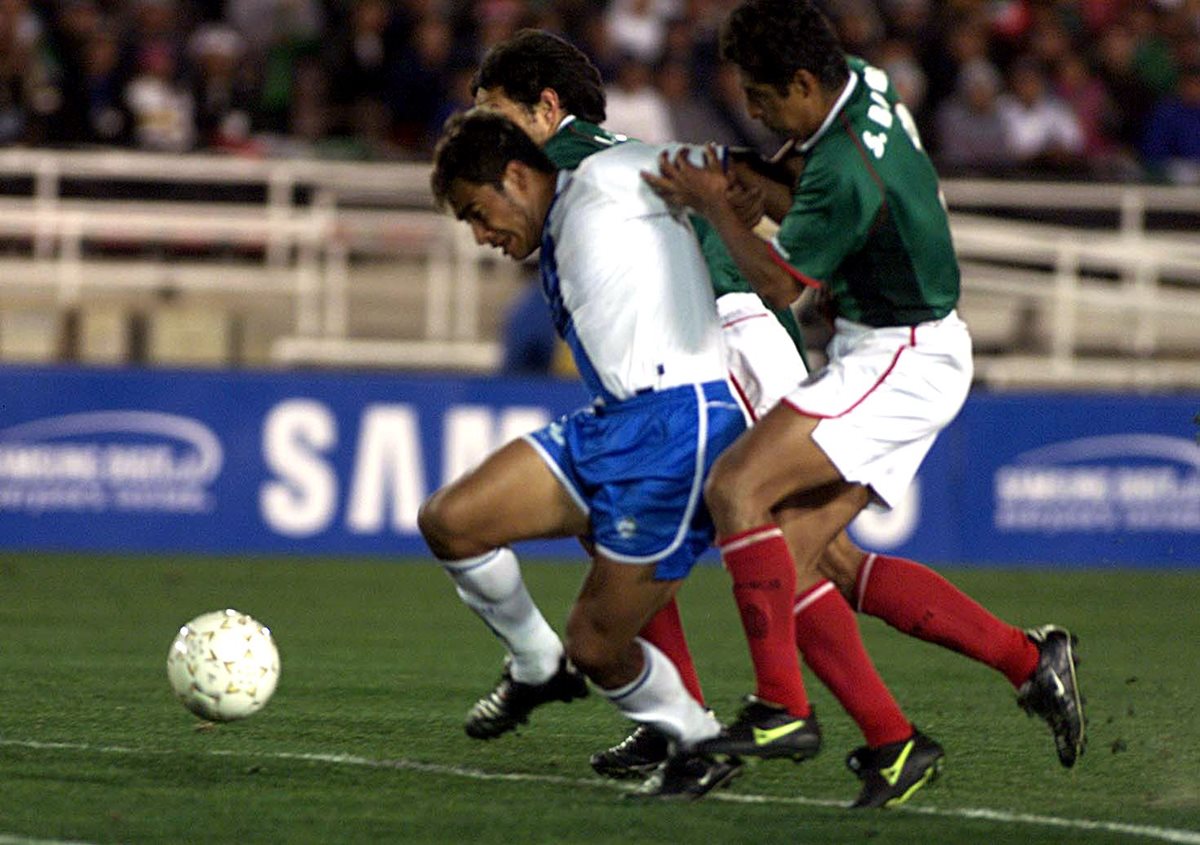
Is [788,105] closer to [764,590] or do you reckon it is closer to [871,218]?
[871,218]

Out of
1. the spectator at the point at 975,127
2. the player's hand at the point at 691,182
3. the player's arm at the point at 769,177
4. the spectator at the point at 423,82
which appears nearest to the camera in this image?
the player's hand at the point at 691,182

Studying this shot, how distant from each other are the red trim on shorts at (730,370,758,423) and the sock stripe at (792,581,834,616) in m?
0.49

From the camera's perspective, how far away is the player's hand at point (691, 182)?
17.8ft

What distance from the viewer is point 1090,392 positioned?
13.5 meters

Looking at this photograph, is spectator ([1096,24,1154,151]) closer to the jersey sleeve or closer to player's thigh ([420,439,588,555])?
the jersey sleeve

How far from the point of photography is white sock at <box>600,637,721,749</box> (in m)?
5.54

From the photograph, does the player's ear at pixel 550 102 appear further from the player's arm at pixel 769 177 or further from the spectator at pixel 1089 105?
the spectator at pixel 1089 105

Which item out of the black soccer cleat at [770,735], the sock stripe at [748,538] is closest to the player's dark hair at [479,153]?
the sock stripe at [748,538]

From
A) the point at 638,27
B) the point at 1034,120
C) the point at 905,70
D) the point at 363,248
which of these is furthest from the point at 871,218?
the point at 638,27

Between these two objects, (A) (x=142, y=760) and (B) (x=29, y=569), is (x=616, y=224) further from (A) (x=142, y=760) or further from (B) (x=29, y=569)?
(B) (x=29, y=569)

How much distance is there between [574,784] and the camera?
5789 millimetres

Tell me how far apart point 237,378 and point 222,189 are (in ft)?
5.19

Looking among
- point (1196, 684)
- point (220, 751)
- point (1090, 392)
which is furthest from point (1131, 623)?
point (220, 751)

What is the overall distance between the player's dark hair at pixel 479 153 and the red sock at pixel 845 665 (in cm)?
132
